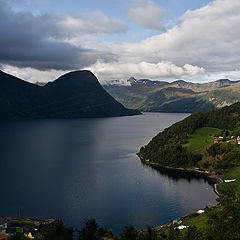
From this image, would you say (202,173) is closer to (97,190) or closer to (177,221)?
(97,190)

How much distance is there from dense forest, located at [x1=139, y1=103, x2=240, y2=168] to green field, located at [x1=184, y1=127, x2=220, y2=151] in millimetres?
2508

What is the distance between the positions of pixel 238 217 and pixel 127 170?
3648 inches

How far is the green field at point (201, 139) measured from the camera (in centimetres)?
14566

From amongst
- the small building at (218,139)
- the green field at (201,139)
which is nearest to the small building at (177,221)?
the green field at (201,139)

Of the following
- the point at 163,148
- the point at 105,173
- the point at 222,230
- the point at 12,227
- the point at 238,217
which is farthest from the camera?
the point at 163,148

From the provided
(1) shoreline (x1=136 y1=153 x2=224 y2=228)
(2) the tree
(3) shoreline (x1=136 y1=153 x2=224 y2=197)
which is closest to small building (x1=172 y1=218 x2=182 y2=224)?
(1) shoreline (x1=136 y1=153 x2=224 y2=228)

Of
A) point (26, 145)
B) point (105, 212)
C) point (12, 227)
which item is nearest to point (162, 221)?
point (105, 212)

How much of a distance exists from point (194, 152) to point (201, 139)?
64.7 ft

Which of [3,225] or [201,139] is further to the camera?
[201,139]

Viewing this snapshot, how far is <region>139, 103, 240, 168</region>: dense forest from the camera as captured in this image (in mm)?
131000

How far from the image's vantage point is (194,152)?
13988 centimetres

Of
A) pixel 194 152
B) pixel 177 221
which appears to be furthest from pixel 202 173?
pixel 177 221

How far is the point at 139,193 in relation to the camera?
319 feet

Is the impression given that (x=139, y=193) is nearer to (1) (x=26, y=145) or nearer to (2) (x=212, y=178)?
(2) (x=212, y=178)
